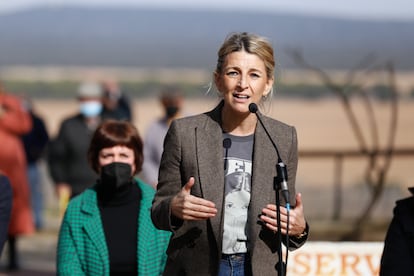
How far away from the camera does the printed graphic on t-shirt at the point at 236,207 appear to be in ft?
16.0

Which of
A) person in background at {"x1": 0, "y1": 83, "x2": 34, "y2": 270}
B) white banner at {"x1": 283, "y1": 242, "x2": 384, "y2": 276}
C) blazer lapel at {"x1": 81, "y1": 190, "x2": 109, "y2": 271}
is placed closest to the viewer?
blazer lapel at {"x1": 81, "y1": 190, "x2": 109, "y2": 271}

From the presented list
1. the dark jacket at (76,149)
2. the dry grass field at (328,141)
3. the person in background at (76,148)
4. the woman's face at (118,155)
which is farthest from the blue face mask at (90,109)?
the woman's face at (118,155)

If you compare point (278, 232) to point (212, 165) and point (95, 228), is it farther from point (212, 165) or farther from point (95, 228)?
point (95, 228)

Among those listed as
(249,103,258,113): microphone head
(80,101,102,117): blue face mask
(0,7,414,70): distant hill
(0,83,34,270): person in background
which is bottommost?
(249,103,258,113): microphone head

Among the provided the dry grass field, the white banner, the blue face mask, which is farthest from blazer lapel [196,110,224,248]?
the blue face mask

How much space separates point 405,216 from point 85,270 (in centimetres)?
184

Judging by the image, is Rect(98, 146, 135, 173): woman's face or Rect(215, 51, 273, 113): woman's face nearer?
Rect(215, 51, 273, 113): woman's face

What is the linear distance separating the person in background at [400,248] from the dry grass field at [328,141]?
0.72 m

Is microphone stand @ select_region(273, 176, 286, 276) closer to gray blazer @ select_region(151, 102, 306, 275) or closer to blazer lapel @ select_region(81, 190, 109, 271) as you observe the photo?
gray blazer @ select_region(151, 102, 306, 275)

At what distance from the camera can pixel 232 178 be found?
194 inches

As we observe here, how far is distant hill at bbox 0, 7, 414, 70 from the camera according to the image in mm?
113688

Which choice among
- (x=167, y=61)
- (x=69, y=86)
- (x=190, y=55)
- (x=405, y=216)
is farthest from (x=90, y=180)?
(x=190, y=55)

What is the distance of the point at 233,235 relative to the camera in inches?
192

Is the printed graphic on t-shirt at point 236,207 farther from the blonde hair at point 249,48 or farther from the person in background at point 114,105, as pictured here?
the person in background at point 114,105
